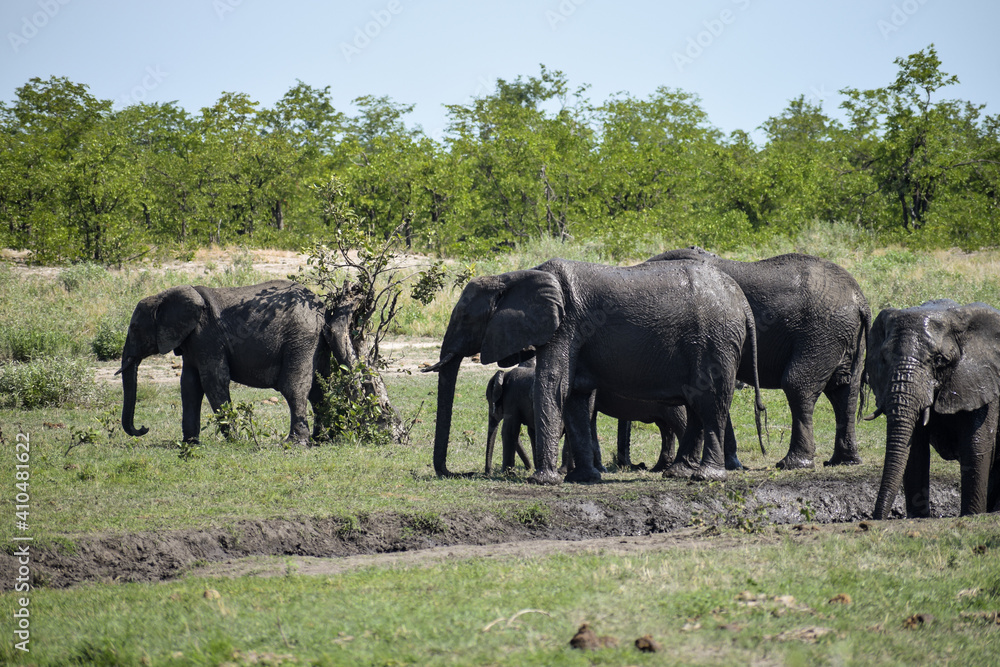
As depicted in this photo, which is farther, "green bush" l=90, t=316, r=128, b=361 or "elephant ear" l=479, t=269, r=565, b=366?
"green bush" l=90, t=316, r=128, b=361

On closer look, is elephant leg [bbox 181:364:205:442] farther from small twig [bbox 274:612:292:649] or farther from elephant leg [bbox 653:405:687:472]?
small twig [bbox 274:612:292:649]

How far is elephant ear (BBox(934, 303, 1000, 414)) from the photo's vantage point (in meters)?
9.48

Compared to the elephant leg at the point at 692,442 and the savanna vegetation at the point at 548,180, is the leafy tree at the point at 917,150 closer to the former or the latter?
the savanna vegetation at the point at 548,180

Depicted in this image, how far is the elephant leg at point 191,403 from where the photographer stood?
45.2 ft

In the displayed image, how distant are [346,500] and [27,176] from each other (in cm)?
2760

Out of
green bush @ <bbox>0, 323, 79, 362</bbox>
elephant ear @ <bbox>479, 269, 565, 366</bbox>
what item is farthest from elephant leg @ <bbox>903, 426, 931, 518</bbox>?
green bush @ <bbox>0, 323, 79, 362</bbox>

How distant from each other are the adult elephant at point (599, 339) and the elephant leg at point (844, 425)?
2.15 m

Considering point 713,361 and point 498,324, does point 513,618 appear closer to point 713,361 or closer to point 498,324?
point 498,324

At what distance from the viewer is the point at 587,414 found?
11.8 m

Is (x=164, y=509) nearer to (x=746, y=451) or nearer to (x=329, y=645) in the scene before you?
(x=329, y=645)

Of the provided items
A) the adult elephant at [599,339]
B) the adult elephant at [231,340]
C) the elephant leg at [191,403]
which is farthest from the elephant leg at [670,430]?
the elephant leg at [191,403]

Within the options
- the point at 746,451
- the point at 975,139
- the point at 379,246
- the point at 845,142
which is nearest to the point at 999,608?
the point at 746,451

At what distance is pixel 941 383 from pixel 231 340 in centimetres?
889

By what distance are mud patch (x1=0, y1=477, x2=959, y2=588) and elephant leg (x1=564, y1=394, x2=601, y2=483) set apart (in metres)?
0.51
